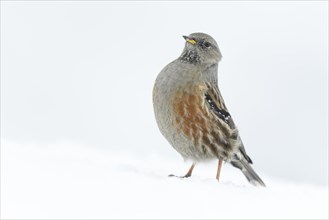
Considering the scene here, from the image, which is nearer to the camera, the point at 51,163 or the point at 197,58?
the point at 51,163

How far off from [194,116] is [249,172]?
55.1 inches

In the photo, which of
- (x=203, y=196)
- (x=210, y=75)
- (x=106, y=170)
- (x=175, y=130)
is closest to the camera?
Answer: (x=203, y=196)

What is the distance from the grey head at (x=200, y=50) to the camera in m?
9.18

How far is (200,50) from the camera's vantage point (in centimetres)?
924

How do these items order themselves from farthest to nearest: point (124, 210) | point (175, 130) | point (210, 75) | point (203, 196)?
point (210, 75)
point (175, 130)
point (203, 196)
point (124, 210)

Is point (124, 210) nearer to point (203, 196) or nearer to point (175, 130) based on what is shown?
point (203, 196)

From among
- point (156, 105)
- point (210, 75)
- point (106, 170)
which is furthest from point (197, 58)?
point (106, 170)

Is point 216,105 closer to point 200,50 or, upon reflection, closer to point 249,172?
point 200,50

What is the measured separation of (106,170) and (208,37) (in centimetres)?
392

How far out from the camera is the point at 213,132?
8586 millimetres

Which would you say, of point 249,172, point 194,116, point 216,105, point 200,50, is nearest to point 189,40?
point 200,50

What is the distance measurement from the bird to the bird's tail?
0.03 metres

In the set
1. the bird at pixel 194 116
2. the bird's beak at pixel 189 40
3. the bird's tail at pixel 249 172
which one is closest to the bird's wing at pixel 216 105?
the bird at pixel 194 116

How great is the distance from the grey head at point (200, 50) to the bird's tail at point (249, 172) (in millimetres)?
1511
